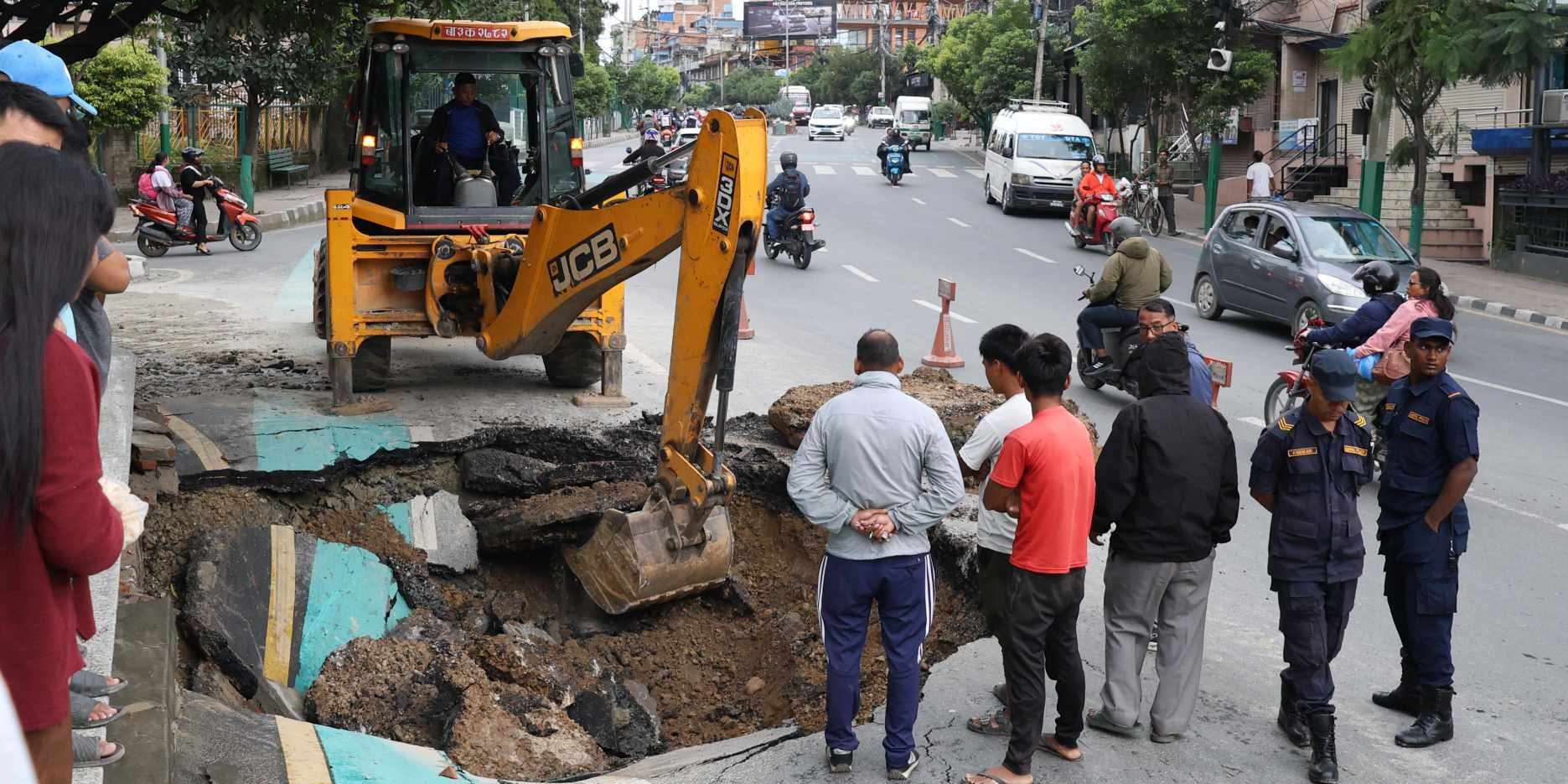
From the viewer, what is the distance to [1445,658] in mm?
5625

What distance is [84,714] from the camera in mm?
4008

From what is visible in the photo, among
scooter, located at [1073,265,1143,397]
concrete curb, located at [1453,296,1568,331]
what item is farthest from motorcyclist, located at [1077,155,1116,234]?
scooter, located at [1073,265,1143,397]

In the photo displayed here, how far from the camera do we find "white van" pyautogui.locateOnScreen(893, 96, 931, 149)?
6175cm

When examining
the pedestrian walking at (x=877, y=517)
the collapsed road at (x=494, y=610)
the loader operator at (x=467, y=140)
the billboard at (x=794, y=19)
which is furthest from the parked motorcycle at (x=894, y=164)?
the billboard at (x=794, y=19)

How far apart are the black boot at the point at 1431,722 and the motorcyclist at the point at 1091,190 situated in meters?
19.4

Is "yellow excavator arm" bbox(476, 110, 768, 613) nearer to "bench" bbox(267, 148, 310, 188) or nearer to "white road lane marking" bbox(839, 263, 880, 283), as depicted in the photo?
"white road lane marking" bbox(839, 263, 880, 283)

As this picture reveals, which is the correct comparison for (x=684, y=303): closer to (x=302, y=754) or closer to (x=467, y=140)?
(x=302, y=754)

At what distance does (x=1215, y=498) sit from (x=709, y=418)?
16.3 feet

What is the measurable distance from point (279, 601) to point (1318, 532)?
4.86m

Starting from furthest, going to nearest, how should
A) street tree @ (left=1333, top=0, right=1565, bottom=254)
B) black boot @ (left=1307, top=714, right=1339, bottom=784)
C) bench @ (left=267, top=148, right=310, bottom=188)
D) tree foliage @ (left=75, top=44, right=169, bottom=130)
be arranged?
bench @ (left=267, top=148, right=310, bottom=188) < tree foliage @ (left=75, top=44, right=169, bottom=130) < street tree @ (left=1333, top=0, right=1565, bottom=254) < black boot @ (left=1307, top=714, right=1339, bottom=784)

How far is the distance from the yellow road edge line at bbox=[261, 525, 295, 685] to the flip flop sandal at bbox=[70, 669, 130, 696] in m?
2.40

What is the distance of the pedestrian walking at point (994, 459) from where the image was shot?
5387mm

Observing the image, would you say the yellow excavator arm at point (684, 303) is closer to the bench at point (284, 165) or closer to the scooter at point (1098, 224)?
the scooter at point (1098, 224)

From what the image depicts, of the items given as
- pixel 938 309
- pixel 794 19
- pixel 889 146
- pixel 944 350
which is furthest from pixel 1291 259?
pixel 794 19
